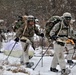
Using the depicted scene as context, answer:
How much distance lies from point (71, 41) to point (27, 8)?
21487 mm

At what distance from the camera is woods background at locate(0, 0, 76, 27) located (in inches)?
1028

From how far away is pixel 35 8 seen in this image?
32375 mm

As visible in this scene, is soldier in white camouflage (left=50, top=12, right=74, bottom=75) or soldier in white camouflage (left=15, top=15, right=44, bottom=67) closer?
soldier in white camouflage (left=50, top=12, right=74, bottom=75)

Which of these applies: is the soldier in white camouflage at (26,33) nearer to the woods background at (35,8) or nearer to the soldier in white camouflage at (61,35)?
the soldier in white camouflage at (61,35)

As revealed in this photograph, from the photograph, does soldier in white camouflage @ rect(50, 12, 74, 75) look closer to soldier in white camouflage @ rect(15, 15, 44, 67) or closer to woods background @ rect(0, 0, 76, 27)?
soldier in white camouflage @ rect(15, 15, 44, 67)

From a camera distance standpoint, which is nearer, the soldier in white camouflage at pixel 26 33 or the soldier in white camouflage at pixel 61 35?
the soldier in white camouflage at pixel 61 35

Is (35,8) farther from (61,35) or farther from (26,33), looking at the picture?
(61,35)

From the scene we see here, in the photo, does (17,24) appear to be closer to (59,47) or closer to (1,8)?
(59,47)

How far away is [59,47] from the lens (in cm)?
987

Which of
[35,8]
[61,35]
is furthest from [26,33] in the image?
[35,8]

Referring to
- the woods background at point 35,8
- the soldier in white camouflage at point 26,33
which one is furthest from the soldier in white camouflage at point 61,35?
the woods background at point 35,8

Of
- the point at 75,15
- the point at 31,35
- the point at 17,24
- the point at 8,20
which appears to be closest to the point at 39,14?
the point at 8,20

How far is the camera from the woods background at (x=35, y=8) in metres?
26.1

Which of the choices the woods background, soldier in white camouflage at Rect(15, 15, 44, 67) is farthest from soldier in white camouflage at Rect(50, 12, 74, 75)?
the woods background
